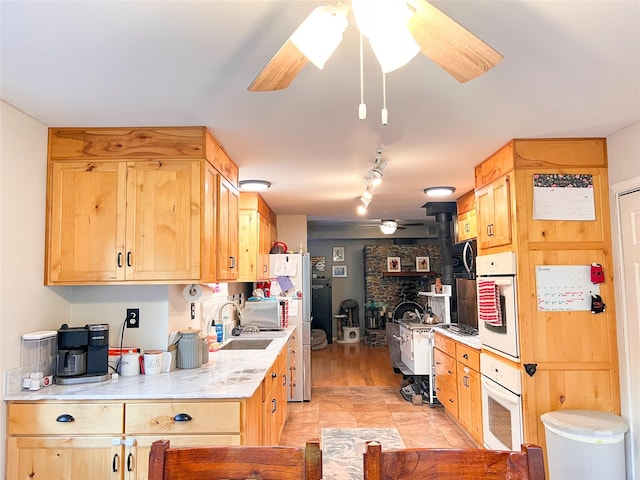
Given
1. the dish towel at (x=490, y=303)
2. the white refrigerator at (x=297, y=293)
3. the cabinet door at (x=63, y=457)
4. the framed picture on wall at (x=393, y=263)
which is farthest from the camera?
the framed picture on wall at (x=393, y=263)

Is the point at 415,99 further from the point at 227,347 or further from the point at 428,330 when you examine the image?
the point at 428,330

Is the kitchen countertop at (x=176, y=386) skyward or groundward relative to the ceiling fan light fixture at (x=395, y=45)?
groundward

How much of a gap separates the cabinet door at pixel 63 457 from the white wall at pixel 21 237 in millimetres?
73

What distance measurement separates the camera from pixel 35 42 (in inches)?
66.1

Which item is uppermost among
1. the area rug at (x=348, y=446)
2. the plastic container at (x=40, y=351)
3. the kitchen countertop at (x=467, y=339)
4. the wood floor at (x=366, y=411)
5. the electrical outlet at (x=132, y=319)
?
the electrical outlet at (x=132, y=319)

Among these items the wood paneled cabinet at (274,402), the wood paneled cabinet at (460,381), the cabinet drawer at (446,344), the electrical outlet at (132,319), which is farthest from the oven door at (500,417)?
the electrical outlet at (132,319)

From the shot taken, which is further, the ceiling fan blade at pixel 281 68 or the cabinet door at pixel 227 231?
→ the cabinet door at pixel 227 231

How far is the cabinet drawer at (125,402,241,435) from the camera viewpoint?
2232 mm

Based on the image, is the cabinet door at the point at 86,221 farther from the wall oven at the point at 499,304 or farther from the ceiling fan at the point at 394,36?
the wall oven at the point at 499,304

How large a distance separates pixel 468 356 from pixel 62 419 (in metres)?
2.99

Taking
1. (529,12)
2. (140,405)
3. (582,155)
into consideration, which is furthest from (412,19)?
(582,155)

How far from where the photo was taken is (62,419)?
2.21 metres

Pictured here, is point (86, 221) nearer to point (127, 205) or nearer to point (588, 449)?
point (127, 205)

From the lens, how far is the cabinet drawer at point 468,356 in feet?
12.0
